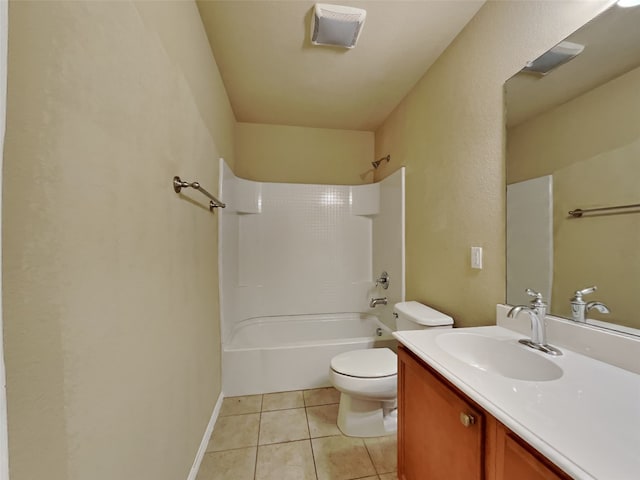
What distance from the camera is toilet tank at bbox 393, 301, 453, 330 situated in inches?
57.4

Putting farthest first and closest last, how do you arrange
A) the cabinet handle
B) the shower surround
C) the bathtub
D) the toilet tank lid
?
the shower surround, the bathtub, the toilet tank lid, the cabinet handle

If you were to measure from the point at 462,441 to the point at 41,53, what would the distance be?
1.34m

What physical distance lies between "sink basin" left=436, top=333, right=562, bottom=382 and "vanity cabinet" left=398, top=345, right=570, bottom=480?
0.50ft

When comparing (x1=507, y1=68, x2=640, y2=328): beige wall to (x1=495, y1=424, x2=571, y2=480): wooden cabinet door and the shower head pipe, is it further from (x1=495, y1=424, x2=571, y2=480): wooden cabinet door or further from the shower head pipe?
the shower head pipe

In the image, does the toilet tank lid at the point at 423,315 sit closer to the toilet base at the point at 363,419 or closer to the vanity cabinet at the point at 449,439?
the vanity cabinet at the point at 449,439

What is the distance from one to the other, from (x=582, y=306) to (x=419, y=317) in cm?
74

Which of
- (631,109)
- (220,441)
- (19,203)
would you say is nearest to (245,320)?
(220,441)

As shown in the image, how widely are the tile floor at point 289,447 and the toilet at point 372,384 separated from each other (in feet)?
0.23

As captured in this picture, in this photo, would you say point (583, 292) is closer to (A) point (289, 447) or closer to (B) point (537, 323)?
(B) point (537, 323)

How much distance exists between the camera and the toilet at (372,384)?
1.46m

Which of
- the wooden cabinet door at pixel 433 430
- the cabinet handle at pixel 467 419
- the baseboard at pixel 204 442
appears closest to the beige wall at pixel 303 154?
the baseboard at pixel 204 442

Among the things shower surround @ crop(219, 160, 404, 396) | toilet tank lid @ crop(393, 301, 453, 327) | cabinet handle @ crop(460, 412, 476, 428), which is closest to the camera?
cabinet handle @ crop(460, 412, 476, 428)

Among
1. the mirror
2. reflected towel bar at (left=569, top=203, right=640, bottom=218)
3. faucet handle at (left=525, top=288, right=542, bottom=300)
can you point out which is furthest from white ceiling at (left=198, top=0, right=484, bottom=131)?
faucet handle at (left=525, top=288, right=542, bottom=300)

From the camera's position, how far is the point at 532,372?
899 millimetres
